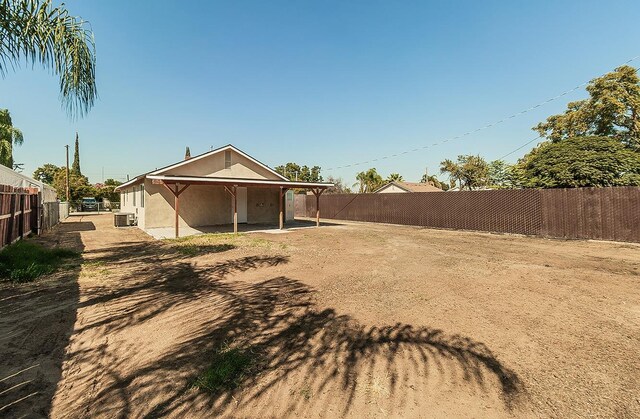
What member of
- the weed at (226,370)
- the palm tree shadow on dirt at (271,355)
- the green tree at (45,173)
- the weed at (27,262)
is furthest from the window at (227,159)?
the green tree at (45,173)

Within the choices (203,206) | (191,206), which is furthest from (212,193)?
(191,206)

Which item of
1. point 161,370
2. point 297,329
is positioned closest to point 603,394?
point 297,329

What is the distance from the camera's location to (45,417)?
228 cm

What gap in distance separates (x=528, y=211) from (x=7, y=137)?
38.0 meters

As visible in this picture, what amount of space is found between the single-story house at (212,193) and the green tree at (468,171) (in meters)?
33.9

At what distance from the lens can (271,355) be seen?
320cm

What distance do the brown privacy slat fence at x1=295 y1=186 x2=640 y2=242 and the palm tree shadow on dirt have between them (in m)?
12.5

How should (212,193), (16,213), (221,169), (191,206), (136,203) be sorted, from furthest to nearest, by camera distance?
(136,203)
(221,169)
(212,193)
(191,206)
(16,213)

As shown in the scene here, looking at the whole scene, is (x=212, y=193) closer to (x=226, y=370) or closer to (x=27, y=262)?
(x=27, y=262)

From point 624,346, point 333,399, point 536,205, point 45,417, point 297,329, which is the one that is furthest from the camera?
point 536,205

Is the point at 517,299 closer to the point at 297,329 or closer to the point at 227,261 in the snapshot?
the point at 297,329

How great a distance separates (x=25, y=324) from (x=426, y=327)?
17.4 feet

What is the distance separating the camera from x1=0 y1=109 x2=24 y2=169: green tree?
24.4 meters

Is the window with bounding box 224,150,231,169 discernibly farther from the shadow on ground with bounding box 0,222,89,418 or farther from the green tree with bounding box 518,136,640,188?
the green tree with bounding box 518,136,640,188
